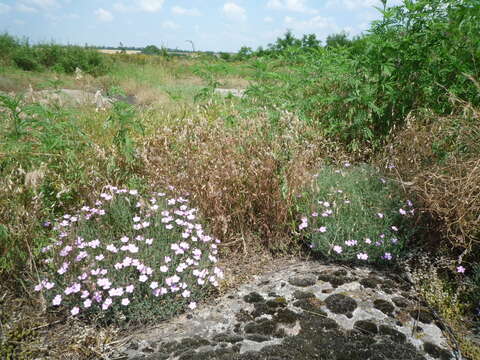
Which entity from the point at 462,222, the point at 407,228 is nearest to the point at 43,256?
the point at 407,228

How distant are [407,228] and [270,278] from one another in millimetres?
1285

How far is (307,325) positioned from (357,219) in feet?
3.74

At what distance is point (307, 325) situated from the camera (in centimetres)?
215

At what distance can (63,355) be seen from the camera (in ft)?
6.64

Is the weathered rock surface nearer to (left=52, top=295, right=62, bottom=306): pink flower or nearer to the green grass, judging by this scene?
the green grass

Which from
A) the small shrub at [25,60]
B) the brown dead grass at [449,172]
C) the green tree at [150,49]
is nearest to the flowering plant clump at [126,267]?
the brown dead grass at [449,172]

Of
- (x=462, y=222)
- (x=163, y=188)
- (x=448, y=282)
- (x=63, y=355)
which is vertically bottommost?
(x=63, y=355)

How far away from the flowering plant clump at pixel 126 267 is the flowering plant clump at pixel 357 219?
3.17ft

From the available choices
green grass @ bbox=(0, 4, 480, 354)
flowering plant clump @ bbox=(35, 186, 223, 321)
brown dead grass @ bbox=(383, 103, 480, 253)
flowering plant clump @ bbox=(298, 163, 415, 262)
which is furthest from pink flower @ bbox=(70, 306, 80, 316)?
brown dead grass @ bbox=(383, 103, 480, 253)

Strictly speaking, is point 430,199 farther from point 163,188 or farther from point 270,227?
point 163,188

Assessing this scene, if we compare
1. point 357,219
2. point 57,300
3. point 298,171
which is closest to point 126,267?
point 57,300

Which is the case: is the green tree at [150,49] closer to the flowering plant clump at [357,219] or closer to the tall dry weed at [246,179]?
the tall dry weed at [246,179]

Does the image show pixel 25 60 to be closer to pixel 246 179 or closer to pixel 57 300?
pixel 246 179

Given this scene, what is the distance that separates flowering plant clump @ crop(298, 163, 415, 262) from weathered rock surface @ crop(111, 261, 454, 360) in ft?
0.74
